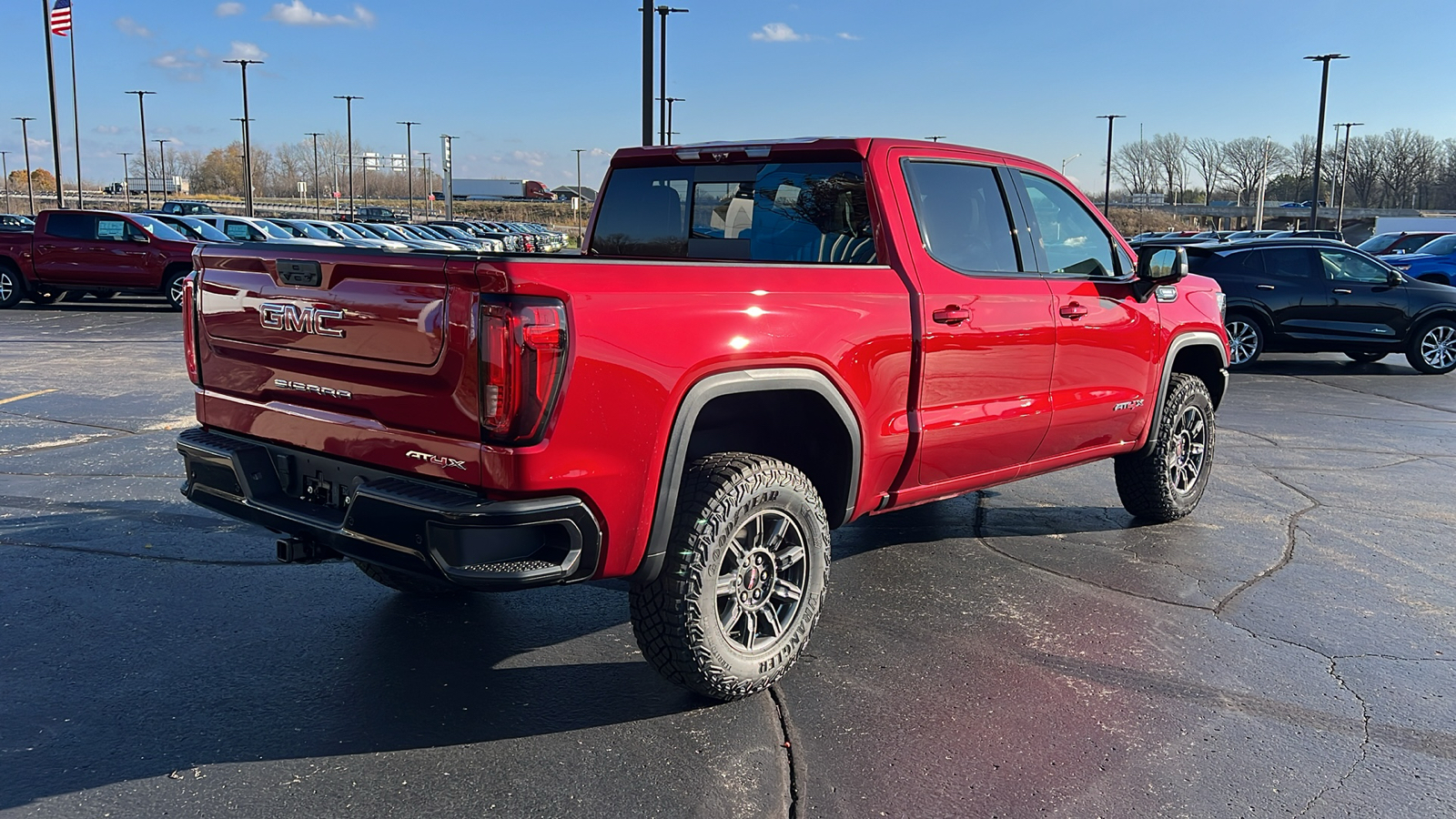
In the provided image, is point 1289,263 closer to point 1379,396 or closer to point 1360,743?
point 1379,396

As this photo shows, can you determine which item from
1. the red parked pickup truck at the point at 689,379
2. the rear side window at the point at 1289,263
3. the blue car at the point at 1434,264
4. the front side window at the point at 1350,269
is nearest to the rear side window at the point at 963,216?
the red parked pickup truck at the point at 689,379

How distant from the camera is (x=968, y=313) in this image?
445 cm

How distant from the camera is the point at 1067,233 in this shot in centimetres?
530

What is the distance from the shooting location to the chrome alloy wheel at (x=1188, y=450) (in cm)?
617

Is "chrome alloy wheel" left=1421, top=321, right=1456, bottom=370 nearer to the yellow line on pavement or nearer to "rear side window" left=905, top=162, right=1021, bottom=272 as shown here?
"rear side window" left=905, top=162, right=1021, bottom=272

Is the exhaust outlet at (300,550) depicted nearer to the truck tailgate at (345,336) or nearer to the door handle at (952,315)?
the truck tailgate at (345,336)

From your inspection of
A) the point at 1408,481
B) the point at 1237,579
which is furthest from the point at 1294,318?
the point at 1237,579

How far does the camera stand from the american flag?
93.3ft

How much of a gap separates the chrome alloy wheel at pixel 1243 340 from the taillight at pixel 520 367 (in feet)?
41.5

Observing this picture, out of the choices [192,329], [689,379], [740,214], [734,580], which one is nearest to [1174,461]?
[740,214]

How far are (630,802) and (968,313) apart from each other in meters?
2.37

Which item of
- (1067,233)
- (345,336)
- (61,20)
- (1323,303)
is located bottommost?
(1323,303)

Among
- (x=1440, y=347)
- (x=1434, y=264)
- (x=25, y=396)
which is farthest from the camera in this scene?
(x=1434, y=264)

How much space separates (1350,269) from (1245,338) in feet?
5.03
